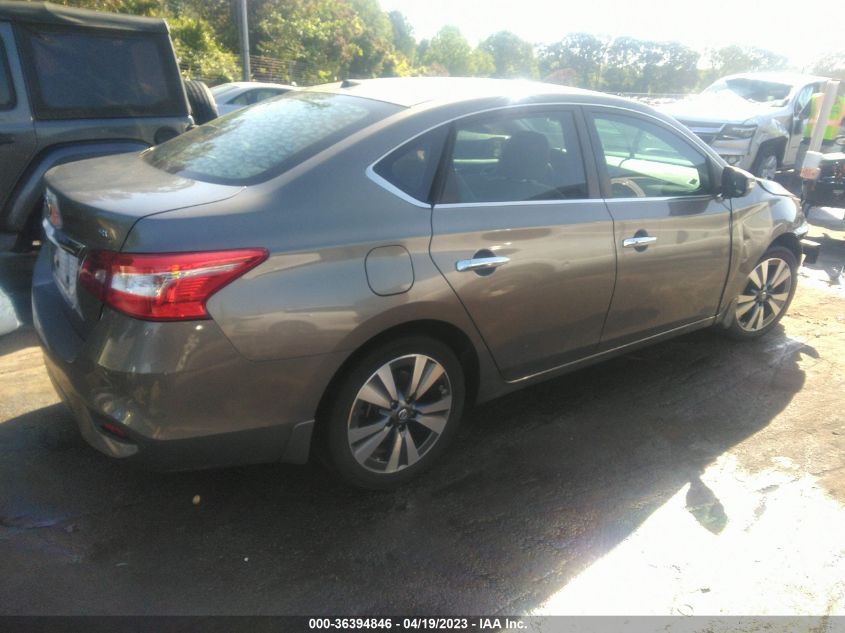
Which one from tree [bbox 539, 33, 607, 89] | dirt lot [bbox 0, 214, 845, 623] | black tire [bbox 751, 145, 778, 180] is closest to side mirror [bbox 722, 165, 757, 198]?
dirt lot [bbox 0, 214, 845, 623]

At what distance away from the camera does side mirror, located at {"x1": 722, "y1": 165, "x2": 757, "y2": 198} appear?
397cm

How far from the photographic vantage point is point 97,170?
9.84 feet

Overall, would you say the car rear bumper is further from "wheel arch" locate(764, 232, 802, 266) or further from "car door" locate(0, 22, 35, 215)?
"wheel arch" locate(764, 232, 802, 266)

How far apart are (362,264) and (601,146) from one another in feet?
5.40

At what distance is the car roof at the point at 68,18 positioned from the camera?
4586mm

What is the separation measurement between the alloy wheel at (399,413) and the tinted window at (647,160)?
1.42 meters

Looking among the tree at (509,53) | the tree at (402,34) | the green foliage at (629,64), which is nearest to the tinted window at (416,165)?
the green foliage at (629,64)

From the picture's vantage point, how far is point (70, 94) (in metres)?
4.80

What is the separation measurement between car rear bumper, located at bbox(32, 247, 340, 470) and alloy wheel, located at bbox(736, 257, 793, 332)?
10.7 ft

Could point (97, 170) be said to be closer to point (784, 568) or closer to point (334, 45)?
point (784, 568)

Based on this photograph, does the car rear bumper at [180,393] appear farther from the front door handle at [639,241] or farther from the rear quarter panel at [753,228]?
the rear quarter panel at [753,228]

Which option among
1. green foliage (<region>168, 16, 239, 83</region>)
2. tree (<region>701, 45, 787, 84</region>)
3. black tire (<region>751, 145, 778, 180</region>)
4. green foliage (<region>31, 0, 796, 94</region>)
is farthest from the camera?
tree (<region>701, 45, 787, 84</region>)

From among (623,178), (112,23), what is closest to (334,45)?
(112,23)

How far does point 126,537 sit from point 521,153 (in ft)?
8.04
